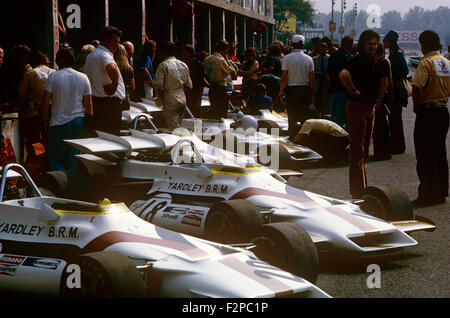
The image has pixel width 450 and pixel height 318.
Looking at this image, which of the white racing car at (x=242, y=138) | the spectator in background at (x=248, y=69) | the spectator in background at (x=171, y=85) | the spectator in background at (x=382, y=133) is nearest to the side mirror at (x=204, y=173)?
the white racing car at (x=242, y=138)

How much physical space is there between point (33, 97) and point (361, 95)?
4.13m

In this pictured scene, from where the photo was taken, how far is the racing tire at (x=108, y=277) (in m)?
4.43

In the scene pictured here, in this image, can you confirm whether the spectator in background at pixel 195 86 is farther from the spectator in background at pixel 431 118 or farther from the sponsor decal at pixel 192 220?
the sponsor decal at pixel 192 220

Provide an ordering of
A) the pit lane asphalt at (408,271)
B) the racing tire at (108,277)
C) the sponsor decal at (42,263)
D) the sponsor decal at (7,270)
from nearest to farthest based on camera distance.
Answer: the racing tire at (108,277) → the sponsor decal at (42,263) → the sponsor decal at (7,270) → the pit lane asphalt at (408,271)

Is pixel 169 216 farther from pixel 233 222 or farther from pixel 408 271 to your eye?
pixel 408 271

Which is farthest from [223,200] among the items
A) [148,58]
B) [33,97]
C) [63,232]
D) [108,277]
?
[148,58]

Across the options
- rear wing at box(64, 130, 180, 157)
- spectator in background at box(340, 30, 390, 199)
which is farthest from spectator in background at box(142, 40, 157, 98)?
spectator in background at box(340, 30, 390, 199)

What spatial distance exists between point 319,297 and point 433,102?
4948 millimetres

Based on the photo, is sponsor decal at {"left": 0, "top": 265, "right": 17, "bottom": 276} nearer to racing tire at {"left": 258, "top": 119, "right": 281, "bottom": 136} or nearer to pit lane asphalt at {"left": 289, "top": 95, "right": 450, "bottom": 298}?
pit lane asphalt at {"left": 289, "top": 95, "right": 450, "bottom": 298}

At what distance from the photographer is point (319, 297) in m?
4.64

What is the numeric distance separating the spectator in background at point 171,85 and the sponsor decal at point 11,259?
6.47 meters

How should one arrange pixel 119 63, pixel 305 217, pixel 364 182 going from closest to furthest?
pixel 305 217
pixel 364 182
pixel 119 63
